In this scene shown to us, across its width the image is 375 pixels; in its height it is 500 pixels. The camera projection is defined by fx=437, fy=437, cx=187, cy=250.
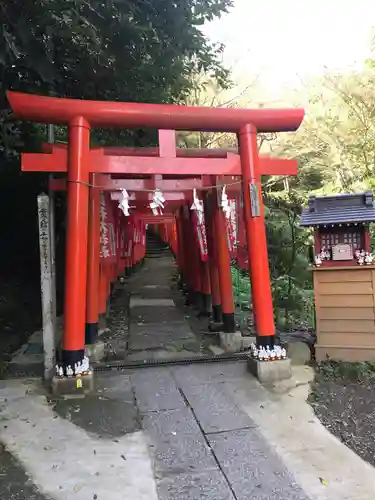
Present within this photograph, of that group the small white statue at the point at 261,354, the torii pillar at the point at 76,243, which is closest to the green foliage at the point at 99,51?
the torii pillar at the point at 76,243

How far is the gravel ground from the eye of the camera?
13.5ft

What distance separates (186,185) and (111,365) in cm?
316

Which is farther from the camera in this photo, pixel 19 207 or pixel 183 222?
pixel 183 222

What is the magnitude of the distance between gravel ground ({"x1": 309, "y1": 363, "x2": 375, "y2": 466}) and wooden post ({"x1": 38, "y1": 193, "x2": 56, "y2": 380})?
342 cm

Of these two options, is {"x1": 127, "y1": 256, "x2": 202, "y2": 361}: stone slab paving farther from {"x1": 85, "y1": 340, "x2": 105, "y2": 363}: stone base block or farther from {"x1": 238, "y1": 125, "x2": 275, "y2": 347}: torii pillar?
{"x1": 238, "y1": 125, "x2": 275, "y2": 347}: torii pillar

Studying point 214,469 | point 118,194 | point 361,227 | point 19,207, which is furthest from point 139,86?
point 214,469

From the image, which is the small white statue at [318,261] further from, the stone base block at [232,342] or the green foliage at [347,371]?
the stone base block at [232,342]

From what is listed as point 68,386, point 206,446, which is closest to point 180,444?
point 206,446

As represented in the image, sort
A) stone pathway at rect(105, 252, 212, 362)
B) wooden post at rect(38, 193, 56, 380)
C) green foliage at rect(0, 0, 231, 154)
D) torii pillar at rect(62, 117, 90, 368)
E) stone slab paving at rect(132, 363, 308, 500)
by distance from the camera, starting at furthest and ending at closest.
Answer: stone pathway at rect(105, 252, 212, 362), wooden post at rect(38, 193, 56, 380), torii pillar at rect(62, 117, 90, 368), green foliage at rect(0, 0, 231, 154), stone slab paving at rect(132, 363, 308, 500)

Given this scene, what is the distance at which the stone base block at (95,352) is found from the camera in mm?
7284

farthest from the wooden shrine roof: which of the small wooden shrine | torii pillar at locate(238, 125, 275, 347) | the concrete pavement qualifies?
the concrete pavement

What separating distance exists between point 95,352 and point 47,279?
6.56 ft

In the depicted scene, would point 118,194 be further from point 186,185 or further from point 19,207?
point 19,207

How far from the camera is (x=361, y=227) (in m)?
6.46
